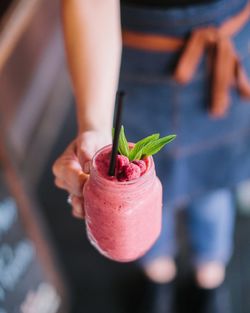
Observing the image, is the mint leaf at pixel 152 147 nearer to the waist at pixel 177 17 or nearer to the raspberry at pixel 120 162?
the raspberry at pixel 120 162

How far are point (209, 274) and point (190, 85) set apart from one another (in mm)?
617

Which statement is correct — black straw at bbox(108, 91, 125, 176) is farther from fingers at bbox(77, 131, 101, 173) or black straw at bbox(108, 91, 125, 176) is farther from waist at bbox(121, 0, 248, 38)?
waist at bbox(121, 0, 248, 38)

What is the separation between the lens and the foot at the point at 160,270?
4.64ft

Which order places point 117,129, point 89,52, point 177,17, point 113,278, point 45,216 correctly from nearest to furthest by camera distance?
point 117,129 → point 89,52 → point 177,17 → point 113,278 → point 45,216

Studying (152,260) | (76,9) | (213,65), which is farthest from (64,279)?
(76,9)

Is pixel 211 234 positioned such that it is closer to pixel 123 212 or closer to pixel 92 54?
pixel 92 54

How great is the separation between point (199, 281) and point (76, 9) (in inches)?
34.8

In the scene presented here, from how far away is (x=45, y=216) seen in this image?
158cm

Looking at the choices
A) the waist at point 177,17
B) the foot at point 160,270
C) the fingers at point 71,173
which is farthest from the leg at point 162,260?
the fingers at point 71,173

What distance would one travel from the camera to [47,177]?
1.65 metres

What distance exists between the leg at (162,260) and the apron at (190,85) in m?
0.23

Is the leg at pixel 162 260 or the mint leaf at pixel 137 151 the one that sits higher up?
the mint leaf at pixel 137 151

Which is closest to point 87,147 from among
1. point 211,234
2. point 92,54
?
point 92,54

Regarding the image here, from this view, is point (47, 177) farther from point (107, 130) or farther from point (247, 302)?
point (107, 130)
